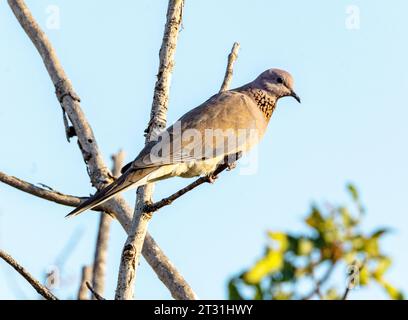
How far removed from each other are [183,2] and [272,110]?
4.64 ft

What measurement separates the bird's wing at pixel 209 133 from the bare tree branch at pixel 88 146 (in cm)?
44

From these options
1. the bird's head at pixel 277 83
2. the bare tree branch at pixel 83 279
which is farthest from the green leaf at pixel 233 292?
the bird's head at pixel 277 83

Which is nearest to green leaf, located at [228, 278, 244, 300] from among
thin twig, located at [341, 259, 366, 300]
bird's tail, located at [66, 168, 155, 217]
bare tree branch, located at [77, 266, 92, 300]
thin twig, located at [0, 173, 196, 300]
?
thin twig, located at [341, 259, 366, 300]

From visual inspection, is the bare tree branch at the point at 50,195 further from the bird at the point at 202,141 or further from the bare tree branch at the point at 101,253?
the bare tree branch at the point at 101,253

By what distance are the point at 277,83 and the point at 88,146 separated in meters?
1.85

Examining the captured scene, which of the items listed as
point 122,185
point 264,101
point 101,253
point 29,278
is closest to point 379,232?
point 29,278

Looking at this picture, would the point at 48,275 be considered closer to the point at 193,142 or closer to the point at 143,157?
the point at 143,157

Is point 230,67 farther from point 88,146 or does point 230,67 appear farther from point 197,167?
point 88,146

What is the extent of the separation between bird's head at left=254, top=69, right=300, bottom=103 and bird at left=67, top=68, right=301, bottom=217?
0.43ft

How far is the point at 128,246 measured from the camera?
391cm

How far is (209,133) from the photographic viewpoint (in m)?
5.35

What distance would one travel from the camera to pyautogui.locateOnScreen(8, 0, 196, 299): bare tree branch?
16.1ft
